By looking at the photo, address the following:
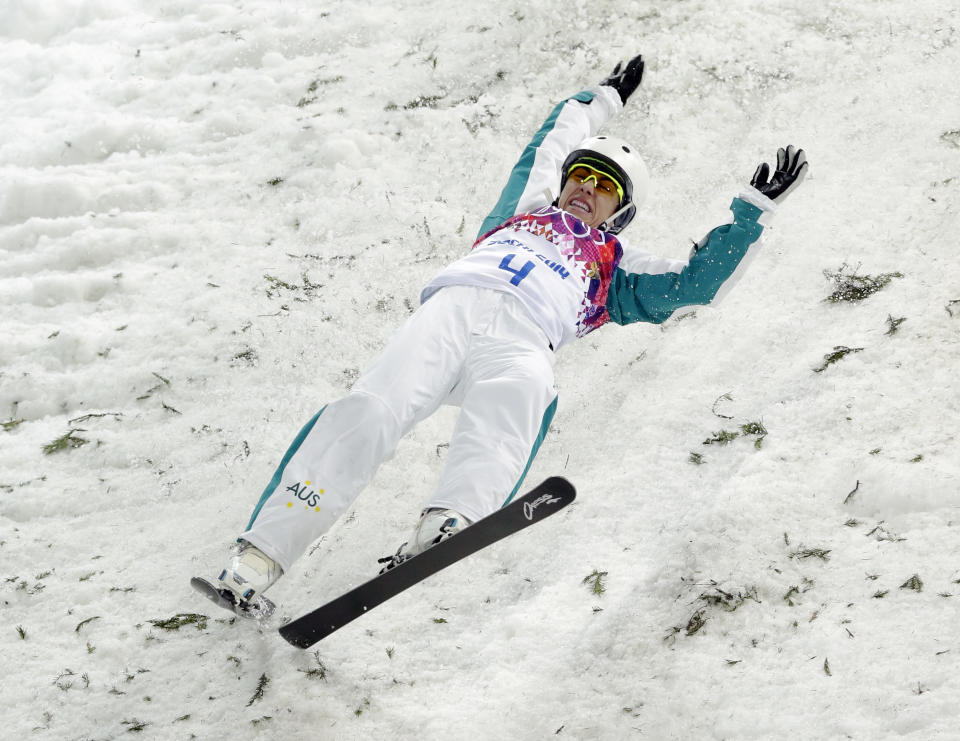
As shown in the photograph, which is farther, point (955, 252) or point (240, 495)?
point (955, 252)

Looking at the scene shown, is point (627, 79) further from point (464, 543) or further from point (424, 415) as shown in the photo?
point (464, 543)

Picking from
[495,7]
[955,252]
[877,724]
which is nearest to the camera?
[877,724]

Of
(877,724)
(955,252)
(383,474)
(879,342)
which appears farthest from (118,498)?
(955,252)

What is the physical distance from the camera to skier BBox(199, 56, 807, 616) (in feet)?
7.63

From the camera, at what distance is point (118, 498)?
2973mm

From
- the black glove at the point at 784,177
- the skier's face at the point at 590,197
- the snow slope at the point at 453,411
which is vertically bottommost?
the snow slope at the point at 453,411

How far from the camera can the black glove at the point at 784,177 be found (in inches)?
108

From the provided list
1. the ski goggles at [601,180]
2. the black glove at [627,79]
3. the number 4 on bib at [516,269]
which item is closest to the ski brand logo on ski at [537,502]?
the number 4 on bib at [516,269]

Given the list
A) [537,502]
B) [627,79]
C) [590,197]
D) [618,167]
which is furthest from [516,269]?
[627,79]

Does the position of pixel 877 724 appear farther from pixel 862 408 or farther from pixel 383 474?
pixel 383 474

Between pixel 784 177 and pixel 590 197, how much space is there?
0.67 meters

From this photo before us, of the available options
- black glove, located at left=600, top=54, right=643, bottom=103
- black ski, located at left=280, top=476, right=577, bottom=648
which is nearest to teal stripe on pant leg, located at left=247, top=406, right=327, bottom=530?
black ski, located at left=280, top=476, right=577, bottom=648

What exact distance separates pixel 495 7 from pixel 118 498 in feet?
10.9

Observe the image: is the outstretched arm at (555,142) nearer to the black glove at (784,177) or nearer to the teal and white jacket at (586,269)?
the teal and white jacket at (586,269)
